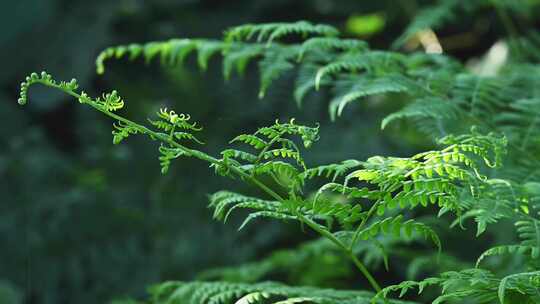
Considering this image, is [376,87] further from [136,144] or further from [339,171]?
[136,144]

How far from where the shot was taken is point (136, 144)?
9.41 ft

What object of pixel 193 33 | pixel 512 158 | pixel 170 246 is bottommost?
pixel 170 246

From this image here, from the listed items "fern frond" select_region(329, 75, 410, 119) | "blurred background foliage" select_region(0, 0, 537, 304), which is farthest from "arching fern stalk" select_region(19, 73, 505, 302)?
"blurred background foliage" select_region(0, 0, 537, 304)

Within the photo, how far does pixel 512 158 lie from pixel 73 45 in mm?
2319

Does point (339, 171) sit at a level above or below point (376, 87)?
below

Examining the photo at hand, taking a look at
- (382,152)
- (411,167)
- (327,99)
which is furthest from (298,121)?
(411,167)

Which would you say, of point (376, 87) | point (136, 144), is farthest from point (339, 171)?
point (136, 144)

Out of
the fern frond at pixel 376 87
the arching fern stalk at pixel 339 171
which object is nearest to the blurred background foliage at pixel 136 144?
the fern frond at pixel 376 87

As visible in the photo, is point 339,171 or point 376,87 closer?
point 339,171

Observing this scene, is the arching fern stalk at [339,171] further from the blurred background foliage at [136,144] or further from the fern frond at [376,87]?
the blurred background foliage at [136,144]

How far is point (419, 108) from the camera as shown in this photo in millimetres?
1300

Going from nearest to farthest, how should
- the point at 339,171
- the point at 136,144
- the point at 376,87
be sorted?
1. the point at 339,171
2. the point at 376,87
3. the point at 136,144

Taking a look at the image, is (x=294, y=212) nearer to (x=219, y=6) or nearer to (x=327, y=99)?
(x=327, y=99)

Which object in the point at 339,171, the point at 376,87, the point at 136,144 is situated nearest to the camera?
the point at 339,171
